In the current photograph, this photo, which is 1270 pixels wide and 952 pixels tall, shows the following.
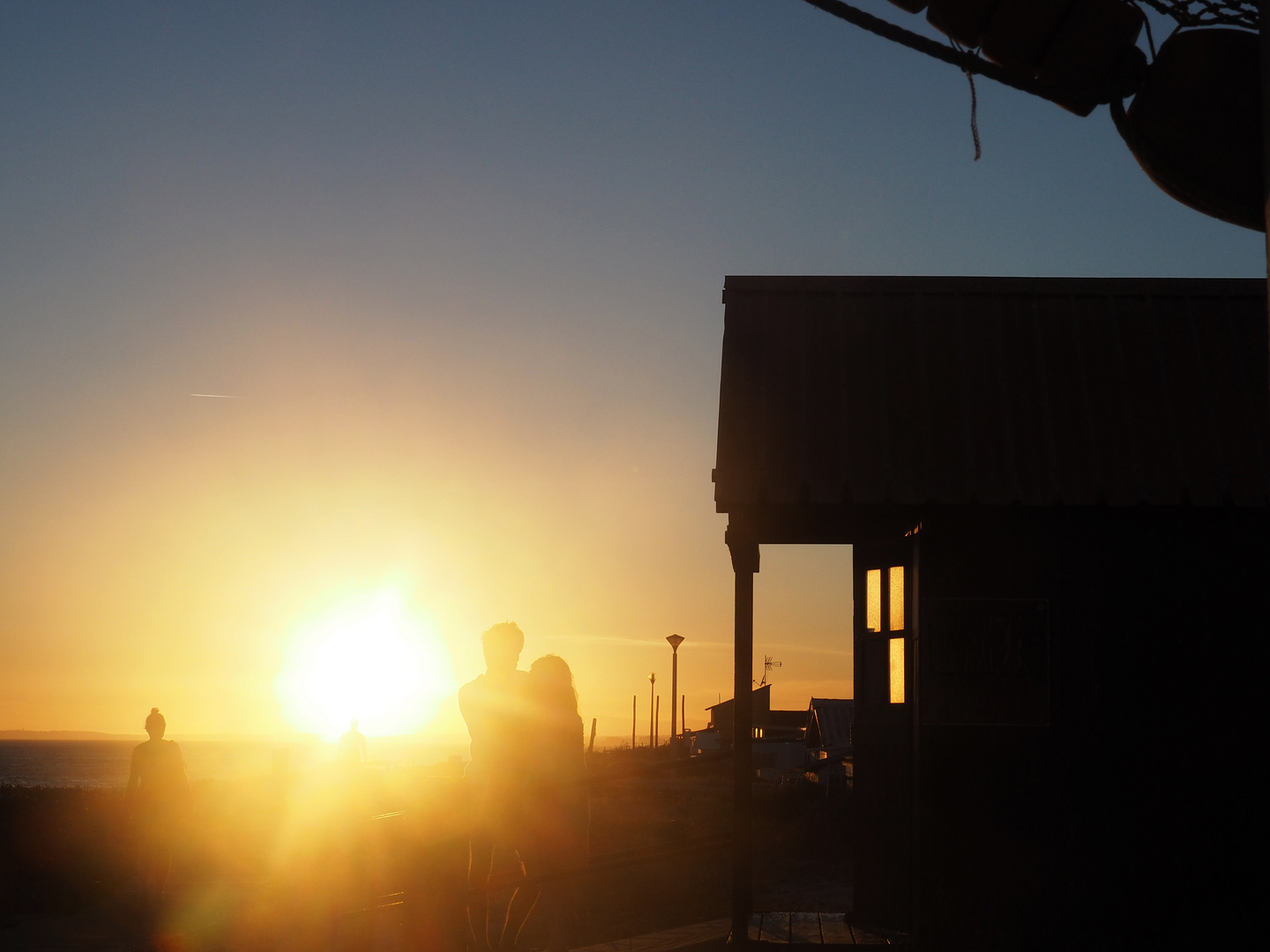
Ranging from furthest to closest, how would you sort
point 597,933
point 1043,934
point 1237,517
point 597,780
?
→ 1. point 597,933
2. point 1237,517
3. point 1043,934
4. point 597,780

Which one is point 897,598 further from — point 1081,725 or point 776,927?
point 776,927

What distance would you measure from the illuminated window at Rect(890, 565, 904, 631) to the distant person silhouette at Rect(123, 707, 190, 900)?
23.9 feet

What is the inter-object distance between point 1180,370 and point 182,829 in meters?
14.6

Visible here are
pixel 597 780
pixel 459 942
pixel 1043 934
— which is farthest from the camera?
pixel 1043 934

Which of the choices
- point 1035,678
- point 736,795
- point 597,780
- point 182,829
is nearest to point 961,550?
point 1035,678

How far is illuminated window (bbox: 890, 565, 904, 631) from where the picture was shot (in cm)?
855

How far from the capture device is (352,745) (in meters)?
14.5

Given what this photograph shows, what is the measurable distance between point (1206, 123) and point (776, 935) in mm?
5846

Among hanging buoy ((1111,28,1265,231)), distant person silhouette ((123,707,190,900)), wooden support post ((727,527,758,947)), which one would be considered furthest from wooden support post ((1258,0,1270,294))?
distant person silhouette ((123,707,190,900))

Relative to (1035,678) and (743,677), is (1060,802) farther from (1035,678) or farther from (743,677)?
(743,677)

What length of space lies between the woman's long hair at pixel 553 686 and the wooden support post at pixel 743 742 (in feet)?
5.54

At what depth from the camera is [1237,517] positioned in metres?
8.09

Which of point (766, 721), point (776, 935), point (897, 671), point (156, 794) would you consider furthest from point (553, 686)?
point (766, 721)

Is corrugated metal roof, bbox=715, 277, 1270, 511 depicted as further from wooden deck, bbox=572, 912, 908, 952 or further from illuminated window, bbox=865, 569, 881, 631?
wooden deck, bbox=572, 912, 908, 952
